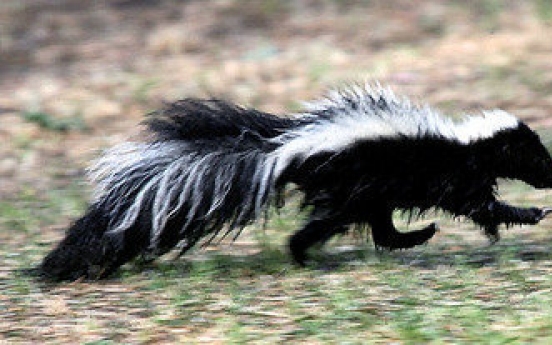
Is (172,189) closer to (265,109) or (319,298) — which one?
(319,298)

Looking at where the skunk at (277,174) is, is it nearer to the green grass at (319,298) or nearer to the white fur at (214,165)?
the white fur at (214,165)

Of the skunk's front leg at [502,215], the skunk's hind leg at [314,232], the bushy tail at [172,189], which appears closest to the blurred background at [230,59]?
the bushy tail at [172,189]

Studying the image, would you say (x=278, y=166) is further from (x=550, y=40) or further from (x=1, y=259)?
(x=550, y=40)

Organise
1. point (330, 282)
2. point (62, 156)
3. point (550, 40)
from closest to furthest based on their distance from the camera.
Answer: point (330, 282), point (62, 156), point (550, 40)

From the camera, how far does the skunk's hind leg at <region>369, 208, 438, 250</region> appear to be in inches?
237

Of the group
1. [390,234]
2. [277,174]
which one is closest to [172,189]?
[277,174]

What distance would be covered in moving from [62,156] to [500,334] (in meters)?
5.56

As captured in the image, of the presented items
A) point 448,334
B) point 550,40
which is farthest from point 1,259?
point 550,40

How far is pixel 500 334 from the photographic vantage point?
176 inches

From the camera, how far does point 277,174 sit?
567 centimetres

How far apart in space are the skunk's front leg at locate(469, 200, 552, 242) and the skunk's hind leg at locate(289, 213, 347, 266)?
70 cm

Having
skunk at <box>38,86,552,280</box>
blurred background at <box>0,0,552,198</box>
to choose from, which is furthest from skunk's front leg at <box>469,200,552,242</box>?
blurred background at <box>0,0,552,198</box>

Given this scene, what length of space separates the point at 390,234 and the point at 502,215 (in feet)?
1.87

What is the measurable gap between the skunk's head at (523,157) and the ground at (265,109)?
1.23 ft
